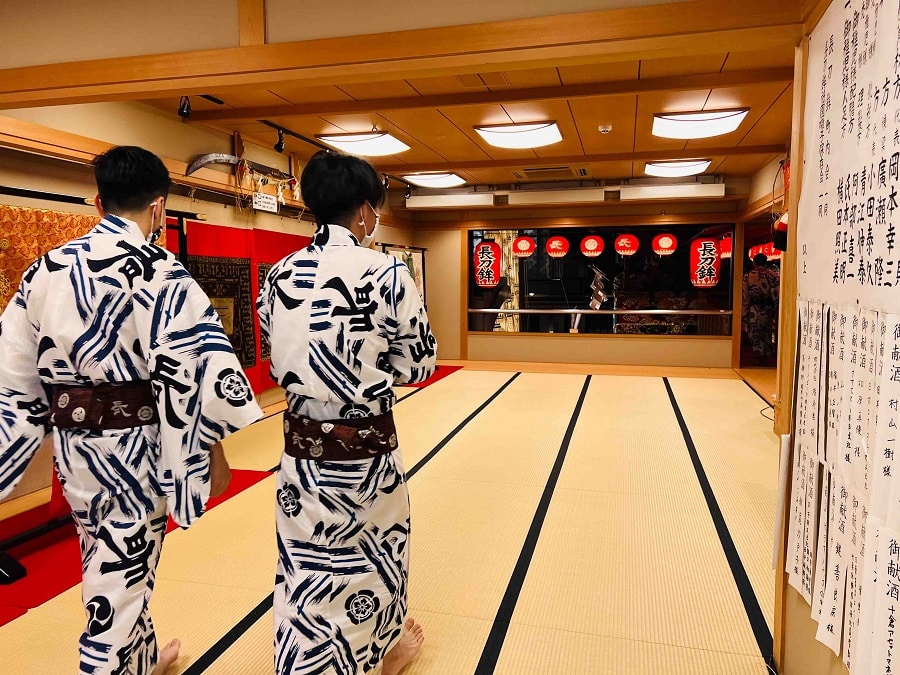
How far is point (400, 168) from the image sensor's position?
6.60m

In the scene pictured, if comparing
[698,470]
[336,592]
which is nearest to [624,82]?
[698,470]

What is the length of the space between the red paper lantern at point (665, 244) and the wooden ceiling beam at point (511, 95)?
504 centimetres

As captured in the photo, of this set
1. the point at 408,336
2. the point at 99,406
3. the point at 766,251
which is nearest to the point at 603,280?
the point at 766,251

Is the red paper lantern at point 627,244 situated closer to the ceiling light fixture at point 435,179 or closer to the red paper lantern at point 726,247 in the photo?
the red paper lantern at point 726,247

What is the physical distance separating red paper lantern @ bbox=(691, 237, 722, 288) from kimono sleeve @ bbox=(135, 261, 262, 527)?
8121 millimetres

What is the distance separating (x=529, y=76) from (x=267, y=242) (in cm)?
304

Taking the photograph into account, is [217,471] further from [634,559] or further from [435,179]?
[435,179]

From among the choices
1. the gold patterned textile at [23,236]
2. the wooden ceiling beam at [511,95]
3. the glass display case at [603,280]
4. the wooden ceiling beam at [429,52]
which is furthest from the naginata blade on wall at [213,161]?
the glass display case at [603,280]

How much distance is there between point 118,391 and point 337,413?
1.69 ft

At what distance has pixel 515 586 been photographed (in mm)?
2340

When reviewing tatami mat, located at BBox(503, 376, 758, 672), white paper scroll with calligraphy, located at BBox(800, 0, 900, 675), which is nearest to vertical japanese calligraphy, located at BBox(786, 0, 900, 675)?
white paper scroll with calligraphy, located at BBox(800, 0, 900, 675)

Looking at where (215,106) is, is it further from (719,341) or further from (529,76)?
(719,341)

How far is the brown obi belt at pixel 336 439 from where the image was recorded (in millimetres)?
1474

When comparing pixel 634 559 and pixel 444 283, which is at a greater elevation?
pixel 444 283
